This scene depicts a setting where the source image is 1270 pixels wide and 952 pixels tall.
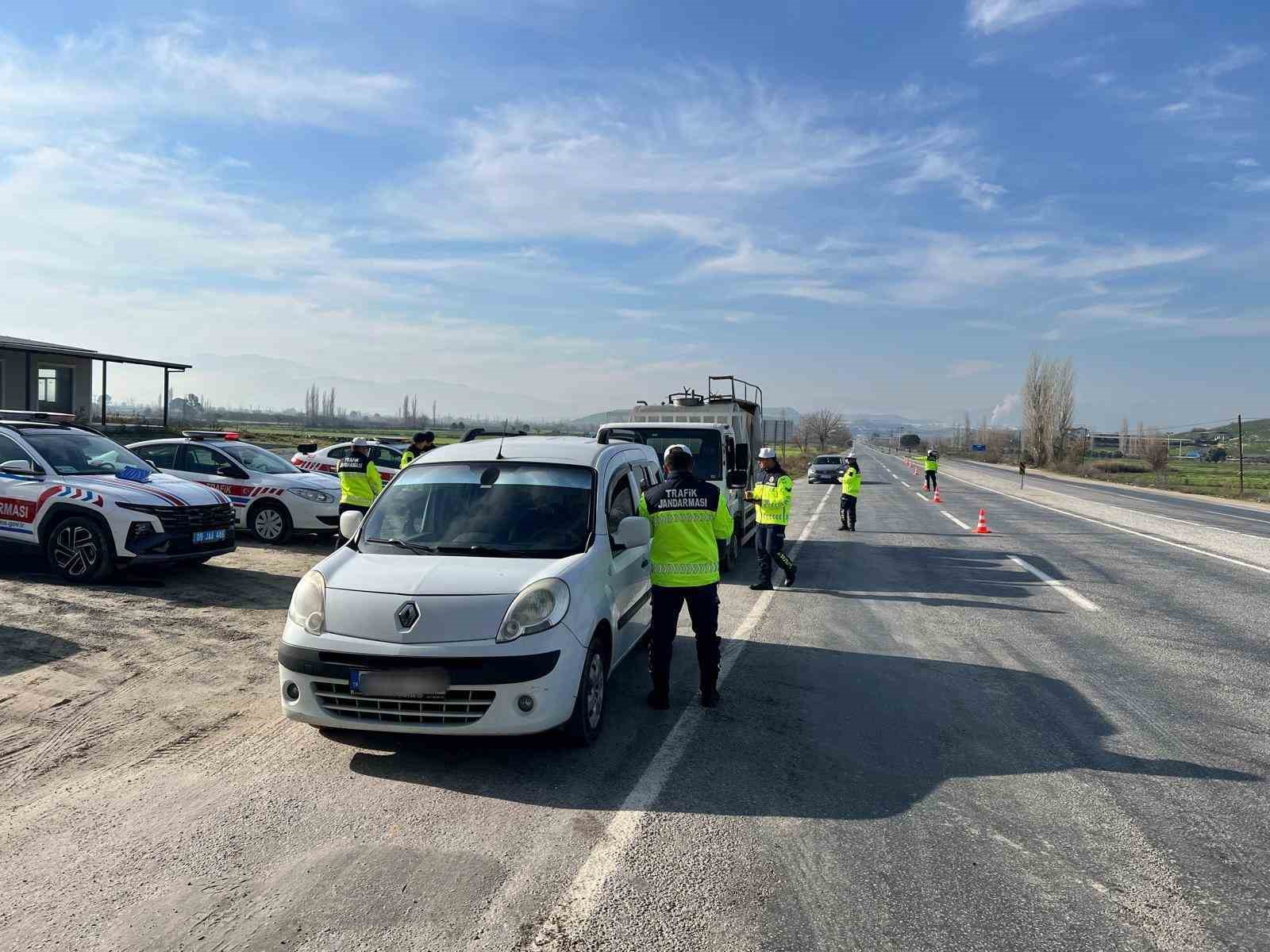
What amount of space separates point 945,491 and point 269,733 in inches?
1331

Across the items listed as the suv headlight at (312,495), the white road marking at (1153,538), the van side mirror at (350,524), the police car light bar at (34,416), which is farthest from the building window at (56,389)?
the white road marking at (1153,538)

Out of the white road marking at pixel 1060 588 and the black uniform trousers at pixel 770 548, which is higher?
the black uniform trousers at pixel 770 548

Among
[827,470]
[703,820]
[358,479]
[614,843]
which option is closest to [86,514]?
[358,479]

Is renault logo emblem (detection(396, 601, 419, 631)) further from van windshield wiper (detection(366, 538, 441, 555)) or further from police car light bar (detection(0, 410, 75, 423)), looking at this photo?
police car light bar (detection(0, 410, 75, 423))

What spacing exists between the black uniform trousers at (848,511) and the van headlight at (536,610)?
14.8m

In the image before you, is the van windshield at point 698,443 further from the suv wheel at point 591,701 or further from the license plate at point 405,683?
the license plate at point 405,683

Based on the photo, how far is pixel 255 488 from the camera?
44.6 feet

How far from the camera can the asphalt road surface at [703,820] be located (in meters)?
3.24

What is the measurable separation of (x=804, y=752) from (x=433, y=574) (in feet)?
7.83

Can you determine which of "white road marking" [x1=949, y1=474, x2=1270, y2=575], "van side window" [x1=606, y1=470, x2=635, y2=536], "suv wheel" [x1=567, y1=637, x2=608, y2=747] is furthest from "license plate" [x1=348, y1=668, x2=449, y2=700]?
"white road marking" [x1=949, y1=474, x2=1270, y2=575]

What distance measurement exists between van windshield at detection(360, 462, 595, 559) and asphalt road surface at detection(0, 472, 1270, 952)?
1.19 metres

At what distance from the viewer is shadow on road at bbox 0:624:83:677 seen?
664 cm

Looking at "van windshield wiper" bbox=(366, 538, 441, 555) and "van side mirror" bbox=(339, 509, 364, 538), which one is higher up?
"van side mirror" bbox=(339, 509, 364, 538)

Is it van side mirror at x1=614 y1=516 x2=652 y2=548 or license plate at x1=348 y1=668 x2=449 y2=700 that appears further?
van side mirror at x1=614 y1=516 x2=652 y2=548
